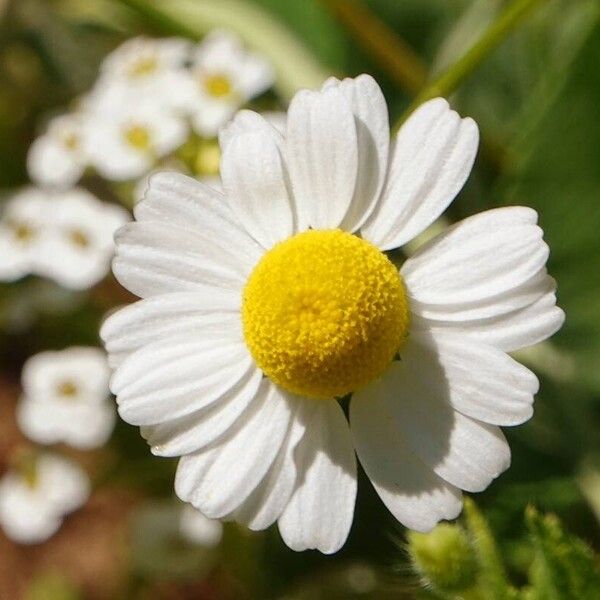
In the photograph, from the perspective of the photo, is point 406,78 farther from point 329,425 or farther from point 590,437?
point 329,425

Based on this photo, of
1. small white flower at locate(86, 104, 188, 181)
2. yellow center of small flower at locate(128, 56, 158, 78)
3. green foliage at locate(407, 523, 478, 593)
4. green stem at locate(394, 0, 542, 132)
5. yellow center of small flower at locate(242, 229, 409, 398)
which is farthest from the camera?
yellow center of small flower at locate(128, 56, 158, 78)

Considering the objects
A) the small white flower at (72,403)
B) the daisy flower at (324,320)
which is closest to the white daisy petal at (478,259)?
the daisy flower at (324,320)

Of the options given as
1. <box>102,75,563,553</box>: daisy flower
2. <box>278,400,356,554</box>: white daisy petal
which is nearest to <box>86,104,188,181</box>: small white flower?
<box>102,75,563,553</box>: daisy flower

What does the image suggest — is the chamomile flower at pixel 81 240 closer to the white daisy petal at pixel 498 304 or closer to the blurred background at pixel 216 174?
the blurred background at pixel 216 174

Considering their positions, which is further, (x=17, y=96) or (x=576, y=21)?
(x=17, y=96)

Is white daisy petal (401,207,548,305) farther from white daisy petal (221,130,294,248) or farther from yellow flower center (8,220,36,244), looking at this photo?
yellow flower center (8,220,36,244)

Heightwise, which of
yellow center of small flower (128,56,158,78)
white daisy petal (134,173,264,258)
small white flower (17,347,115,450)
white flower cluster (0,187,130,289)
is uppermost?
white daisy petal (134,173,264,258)

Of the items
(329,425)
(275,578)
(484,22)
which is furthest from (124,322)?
(484,22)

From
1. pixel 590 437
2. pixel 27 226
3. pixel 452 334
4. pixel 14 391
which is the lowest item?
pixel 14 391
